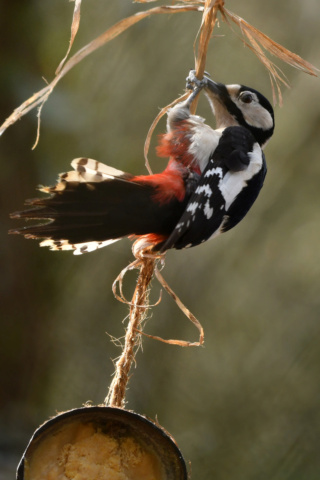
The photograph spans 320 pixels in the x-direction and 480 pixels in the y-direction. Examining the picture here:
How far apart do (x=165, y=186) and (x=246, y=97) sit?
15.1 inches

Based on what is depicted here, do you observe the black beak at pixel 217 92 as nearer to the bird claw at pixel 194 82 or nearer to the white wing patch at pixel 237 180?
the bird claw at pixel 194 82

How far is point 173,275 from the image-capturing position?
278 centimetres

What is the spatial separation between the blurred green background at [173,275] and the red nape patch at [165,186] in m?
1.28

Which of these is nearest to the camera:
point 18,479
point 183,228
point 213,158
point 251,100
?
point 18,479

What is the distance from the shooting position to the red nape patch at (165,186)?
115 cm

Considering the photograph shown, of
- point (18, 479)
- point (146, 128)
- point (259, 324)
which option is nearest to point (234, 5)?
point (146, 128)

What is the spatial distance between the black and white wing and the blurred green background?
1278 mm

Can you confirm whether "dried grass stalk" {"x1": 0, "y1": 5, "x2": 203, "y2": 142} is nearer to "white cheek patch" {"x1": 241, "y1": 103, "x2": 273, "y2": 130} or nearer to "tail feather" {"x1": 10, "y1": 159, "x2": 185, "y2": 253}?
"tail feather" {"x1": 10, "y1": 159, "x2": 185, "y2": 253}

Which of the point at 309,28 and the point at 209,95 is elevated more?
the point at 309,28

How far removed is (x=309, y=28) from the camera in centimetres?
271

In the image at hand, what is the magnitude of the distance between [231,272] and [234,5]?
4.17 ft

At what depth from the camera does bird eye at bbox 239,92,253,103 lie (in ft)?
4.56

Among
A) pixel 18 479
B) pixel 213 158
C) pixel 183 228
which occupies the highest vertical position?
pixel 213 158

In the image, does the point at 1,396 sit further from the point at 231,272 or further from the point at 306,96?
the point at 306,96
